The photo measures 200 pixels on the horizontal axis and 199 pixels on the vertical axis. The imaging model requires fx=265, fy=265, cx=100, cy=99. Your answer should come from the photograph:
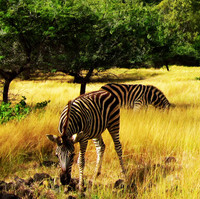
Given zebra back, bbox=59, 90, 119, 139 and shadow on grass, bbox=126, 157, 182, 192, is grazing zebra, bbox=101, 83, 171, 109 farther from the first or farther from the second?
zebra back, bbox=59, 90, 119, 139

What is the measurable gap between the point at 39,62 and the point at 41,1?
2091 millimetres

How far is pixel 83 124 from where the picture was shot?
10.8 feet

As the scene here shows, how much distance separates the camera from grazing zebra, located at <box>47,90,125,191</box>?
2.65 m

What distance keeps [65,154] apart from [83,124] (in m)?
0.70

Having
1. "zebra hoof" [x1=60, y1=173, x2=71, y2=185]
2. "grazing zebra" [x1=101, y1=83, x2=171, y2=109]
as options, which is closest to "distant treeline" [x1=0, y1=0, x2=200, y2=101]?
"grazing zebra" [x1=101, y1=83, x2=171, y2=109]

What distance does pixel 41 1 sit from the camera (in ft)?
28.5

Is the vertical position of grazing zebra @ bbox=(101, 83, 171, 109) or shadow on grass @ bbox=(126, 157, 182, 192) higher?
grazing zebra @ bbox=(101, 83, 171, 109)

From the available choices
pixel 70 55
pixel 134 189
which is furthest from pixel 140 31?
pixel 134 189

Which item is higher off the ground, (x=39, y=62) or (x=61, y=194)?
(x=39, y=62)

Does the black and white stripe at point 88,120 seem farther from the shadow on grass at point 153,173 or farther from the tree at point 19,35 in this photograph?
the tree at point 19,35

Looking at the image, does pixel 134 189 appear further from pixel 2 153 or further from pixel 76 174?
pixel 2 153

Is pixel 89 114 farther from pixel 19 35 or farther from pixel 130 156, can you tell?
pixel 19 35

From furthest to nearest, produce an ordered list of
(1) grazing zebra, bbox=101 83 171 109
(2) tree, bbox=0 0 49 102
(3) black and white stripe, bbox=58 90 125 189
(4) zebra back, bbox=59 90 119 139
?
1. (1) grazing zebra, bbox=101 83 171 109
2. (2) tree, bbox=0 0 49 102
3. (4) zebra back, bbox=59 90 119 139
4. (3) black and white stripe, bbox=58 90 125 189

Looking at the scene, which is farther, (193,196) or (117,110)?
(117,110)
